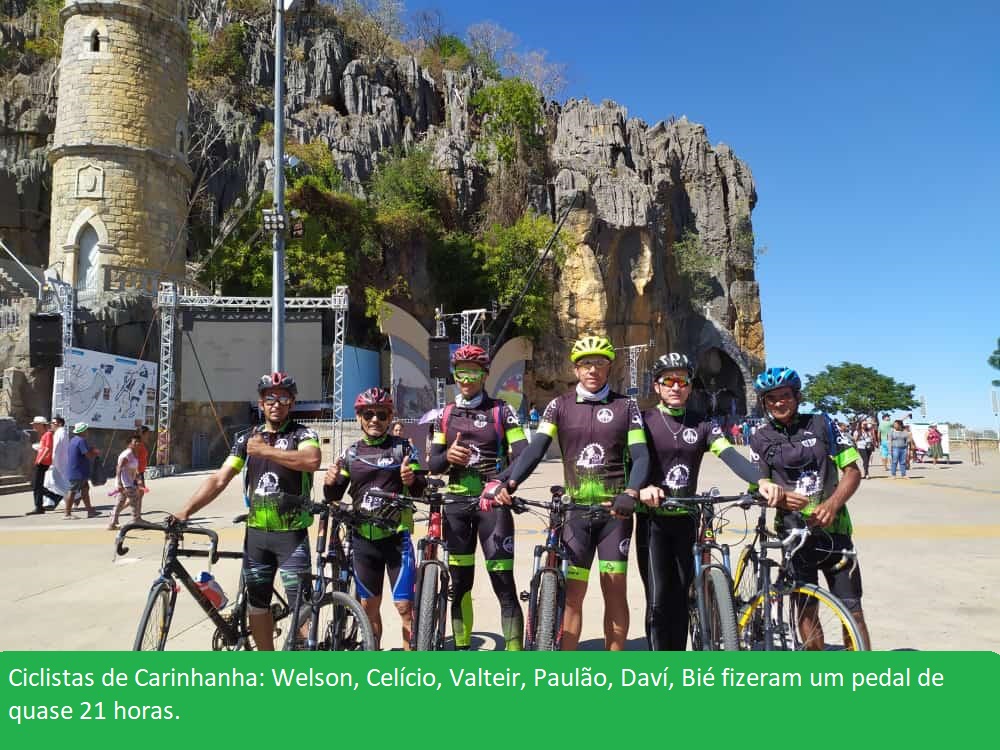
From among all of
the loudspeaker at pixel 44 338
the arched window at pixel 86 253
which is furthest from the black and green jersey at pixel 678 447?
the arched window at pixel 86 253

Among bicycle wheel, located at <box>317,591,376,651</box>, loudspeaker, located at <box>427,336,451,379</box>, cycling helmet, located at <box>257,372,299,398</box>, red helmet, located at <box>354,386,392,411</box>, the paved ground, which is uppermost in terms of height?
loudspeaker, located at <box>427,336,451,379</box>

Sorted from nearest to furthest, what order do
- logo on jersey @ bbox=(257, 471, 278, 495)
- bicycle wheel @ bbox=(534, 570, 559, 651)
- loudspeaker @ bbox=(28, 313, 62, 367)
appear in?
bicycle wheel @ bbox=(534, 570, 559, 651) → logo on jersey @ bbox=(257, 471, 278, 495) → loudspeaker @ bbox=(28, 313, 62, 367)

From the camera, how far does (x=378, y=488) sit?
4.46 metres

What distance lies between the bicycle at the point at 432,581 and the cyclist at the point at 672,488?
1130 mm

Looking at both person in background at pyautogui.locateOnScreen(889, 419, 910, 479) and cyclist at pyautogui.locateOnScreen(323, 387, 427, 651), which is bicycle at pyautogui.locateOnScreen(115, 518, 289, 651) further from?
person in background at pyautogui.locateOnScreen(889, 419, 910, 479)

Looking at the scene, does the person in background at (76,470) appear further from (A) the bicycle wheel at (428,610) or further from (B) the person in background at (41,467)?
(A) the bicycle wheel at (428,610)

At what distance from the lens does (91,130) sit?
27.0 meters

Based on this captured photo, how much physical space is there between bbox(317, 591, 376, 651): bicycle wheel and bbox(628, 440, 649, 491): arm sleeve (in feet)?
5.40

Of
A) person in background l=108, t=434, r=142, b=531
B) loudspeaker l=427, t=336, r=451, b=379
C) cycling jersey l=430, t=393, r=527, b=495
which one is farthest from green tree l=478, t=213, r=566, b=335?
cycling jersey l=430, t=393, r=527, b=495

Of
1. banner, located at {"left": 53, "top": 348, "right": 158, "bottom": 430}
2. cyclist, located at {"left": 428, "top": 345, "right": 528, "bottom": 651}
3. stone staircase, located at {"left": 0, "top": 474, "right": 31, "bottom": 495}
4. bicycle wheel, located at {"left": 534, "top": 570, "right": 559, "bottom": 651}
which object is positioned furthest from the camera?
banner, located at {"left": 53, "top": 348, "right": 158, "bottom": 430}

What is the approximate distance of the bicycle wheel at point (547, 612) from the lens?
151 inches

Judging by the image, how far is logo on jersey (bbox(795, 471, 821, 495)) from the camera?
167 inches

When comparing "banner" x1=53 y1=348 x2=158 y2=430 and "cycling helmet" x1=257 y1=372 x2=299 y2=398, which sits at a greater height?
"banner" x1=53 y1=348 x2=158 y2=430
